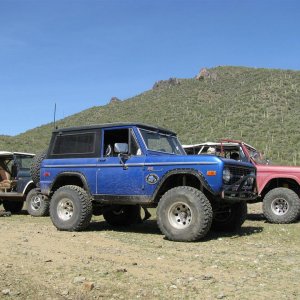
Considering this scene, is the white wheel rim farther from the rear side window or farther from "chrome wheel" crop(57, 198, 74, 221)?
"chrome wheel" crop(57, 198, 74, 221)

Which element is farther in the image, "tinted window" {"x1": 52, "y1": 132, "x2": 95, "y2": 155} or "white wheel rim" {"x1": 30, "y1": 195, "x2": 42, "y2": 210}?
"white wheel rim" {"x1": 30, "y1": 195, "x2": 42, "y2": 210}

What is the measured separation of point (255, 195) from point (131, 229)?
106 inches

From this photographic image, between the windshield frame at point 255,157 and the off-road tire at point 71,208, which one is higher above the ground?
the windshield frame at point 255,157

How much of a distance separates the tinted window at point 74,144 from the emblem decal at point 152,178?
148 cm

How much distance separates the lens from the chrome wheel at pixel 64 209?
30.8 feet

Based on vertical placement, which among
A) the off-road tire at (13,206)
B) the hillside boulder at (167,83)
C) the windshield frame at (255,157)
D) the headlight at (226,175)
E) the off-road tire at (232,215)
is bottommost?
the off-road tire at (13,206)

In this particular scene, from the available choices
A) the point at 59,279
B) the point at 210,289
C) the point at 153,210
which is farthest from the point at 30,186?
the point at 210,289

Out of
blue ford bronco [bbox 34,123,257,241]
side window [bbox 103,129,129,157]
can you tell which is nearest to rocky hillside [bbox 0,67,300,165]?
blue ford bronco [bbox 34,123,257,241]

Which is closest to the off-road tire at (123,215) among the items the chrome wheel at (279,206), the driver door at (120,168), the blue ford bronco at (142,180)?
the blue ford bronco at (142,180)

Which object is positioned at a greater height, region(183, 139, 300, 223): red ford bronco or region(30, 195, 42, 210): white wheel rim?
region(183, 139, 300, 223): red ford bronco

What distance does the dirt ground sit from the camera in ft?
15.2

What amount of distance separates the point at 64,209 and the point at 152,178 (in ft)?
7.11

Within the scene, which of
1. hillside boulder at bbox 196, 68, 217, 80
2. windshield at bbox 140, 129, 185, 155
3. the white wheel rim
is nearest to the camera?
windshield at bbox 140, 129, 185, 155

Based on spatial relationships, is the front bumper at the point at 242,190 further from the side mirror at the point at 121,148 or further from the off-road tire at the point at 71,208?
the off-road tire at the point at 71,208
